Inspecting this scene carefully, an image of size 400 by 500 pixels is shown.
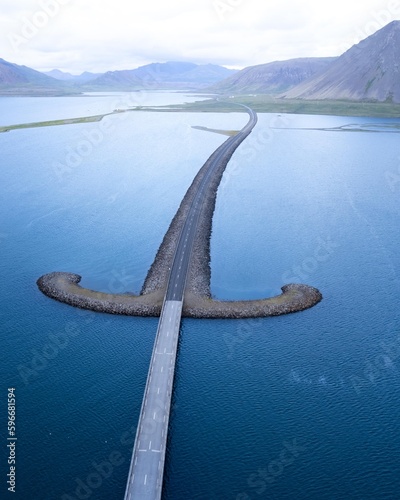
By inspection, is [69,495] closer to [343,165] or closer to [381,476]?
[381,476]

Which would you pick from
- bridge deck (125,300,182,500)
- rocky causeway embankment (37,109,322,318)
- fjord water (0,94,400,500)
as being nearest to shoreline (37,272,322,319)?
rocky causeway embankment (37,109,322,318)

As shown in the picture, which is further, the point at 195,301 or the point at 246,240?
the point at 246,240

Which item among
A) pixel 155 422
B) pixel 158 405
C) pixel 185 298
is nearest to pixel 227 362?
pixel 158 405

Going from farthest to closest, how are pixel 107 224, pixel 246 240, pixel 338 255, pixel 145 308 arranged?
pixel 107 224 < pixel 246 240 < pixel 338 255 < pixel 145 308

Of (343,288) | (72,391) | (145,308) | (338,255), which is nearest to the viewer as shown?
(72,391)

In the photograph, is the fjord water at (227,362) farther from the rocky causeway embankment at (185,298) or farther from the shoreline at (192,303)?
the rocky causeway embankment at (185,298)

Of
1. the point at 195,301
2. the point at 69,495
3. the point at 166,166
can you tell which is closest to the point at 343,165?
the point at 166,166

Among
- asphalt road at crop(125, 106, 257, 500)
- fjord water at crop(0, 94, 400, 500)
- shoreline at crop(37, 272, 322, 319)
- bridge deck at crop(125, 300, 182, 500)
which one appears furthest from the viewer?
shoreline at crop(37, 272, 322, 319)

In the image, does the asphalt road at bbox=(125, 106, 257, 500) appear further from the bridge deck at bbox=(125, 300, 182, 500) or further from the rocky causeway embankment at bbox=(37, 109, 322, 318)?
the rocky causeway embankment at bbox=(37, 109, 322, 318)

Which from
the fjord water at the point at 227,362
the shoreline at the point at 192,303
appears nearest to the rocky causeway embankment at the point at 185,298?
the shoreline at the point at 192,303
